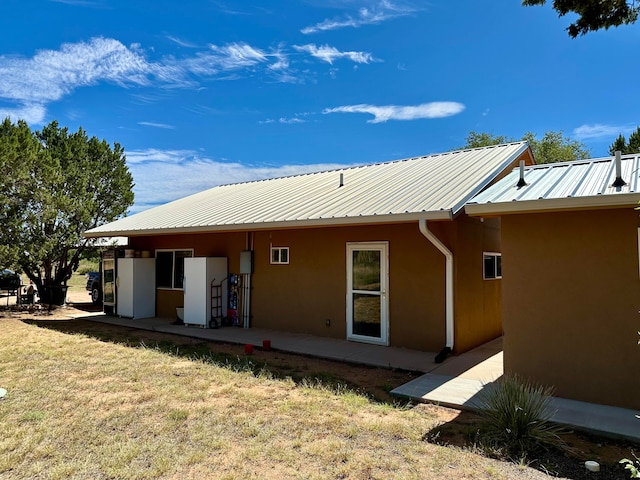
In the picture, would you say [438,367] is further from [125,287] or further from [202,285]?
[125,287]

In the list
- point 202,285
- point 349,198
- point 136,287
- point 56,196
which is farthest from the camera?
point 56,196

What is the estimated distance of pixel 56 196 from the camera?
1280 centimetres

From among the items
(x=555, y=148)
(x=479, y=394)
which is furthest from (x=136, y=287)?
(x=555, y=148)

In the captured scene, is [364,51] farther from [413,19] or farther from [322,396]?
[322,396]

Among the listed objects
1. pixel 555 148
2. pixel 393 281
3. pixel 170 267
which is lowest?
pixel 393 281

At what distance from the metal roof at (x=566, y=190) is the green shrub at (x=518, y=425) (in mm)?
2052

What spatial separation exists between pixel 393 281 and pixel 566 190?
3.46 metres

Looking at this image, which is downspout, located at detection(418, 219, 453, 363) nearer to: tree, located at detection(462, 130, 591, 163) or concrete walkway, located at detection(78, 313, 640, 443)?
concrete walkway, located at detection(78, 313, 640, 443)

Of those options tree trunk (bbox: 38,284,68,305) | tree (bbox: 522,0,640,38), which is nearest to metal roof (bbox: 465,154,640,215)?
tree (bbox: 522,0,640,38)

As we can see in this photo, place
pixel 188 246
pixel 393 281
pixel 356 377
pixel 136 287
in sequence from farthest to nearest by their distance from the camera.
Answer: pixel 136 287 < pixel 188 246 < pixel 393 281 < pixel 356 377

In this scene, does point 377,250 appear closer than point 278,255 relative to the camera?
Yes

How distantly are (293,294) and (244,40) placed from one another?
7.36m

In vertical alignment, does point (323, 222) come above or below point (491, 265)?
above

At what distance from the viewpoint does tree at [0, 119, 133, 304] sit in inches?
479
